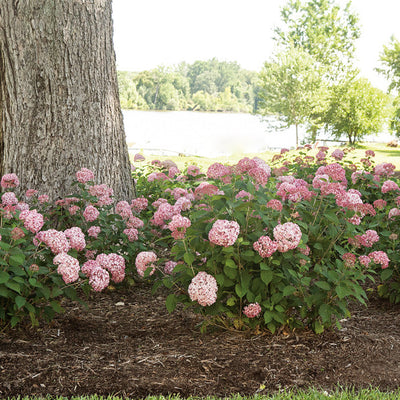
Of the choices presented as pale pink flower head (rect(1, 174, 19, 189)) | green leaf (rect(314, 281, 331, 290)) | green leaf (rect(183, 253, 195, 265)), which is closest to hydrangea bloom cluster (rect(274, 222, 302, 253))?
green leaf (rect(314, 281, 331, 290))

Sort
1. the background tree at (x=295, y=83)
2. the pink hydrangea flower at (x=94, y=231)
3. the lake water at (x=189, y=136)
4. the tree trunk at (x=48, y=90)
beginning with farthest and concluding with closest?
the background tree at (x=295, y=83), the lake water at (x=189, y=136), the tree trunk at (x=48, y=90), the pink hydrangea flower at (x=94, y=231)

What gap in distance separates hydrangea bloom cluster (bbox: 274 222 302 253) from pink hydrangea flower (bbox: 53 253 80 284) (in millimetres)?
1061

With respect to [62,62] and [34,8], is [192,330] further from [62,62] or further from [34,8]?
[34,8]

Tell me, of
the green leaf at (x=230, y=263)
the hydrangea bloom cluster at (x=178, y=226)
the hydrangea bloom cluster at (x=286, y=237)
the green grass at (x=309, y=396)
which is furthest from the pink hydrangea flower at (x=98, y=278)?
the hydrangea bloom cluster at (x=286, y=237)

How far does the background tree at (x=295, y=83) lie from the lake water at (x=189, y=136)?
264 cm

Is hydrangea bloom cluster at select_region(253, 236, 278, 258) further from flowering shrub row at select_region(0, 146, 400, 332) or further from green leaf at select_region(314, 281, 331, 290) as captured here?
green leaf at select_region(314, 281, 331, 290)

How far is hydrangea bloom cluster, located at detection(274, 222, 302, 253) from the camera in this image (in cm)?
238

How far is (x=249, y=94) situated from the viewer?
2233 inches

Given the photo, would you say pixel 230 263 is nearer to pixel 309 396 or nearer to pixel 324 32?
pixel 309 396

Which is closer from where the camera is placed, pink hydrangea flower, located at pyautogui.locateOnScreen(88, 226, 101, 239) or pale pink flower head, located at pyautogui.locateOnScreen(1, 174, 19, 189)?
pink hydrangea flower, located at pyautogui.locateOnScreen(88, 226, 101, 239)

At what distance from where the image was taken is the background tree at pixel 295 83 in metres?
30.4

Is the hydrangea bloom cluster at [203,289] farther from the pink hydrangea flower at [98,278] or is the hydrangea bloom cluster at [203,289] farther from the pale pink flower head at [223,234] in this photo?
the pink hydrangea flower at [98,278]

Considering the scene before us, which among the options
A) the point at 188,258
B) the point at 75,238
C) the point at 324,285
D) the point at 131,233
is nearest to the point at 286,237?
the point at 324,285

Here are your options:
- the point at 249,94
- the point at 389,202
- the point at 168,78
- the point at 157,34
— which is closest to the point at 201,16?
the point at 157,34
